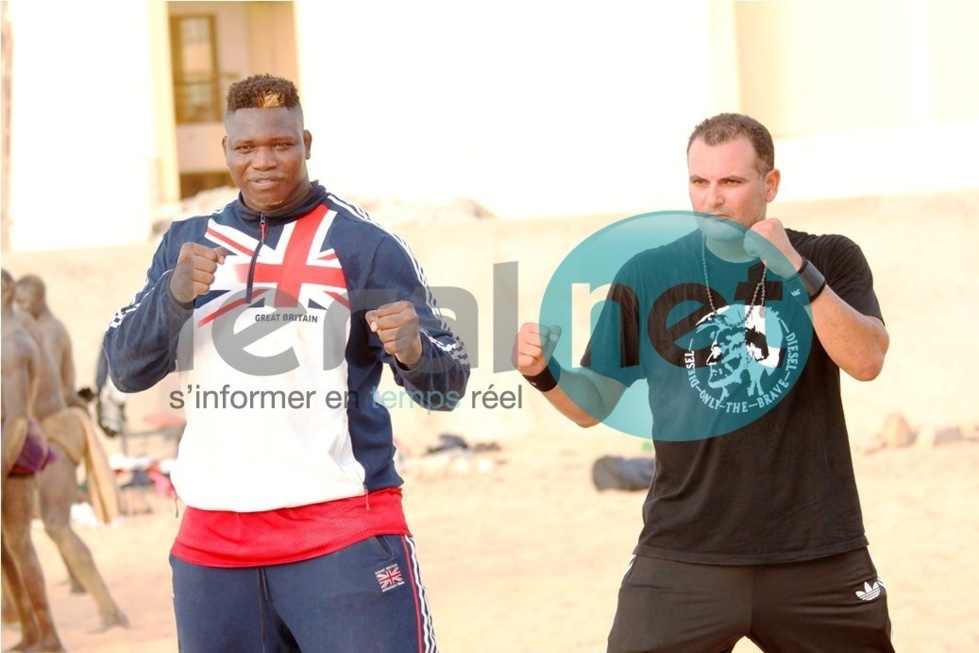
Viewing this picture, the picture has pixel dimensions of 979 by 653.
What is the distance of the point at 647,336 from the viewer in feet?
10.4

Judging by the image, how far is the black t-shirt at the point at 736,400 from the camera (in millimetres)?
3053

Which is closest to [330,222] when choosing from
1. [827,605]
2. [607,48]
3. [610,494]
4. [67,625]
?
[827,605]

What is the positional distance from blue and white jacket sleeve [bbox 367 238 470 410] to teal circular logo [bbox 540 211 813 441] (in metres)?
0.30

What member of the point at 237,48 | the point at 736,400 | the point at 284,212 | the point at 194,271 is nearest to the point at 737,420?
the point at 736,400

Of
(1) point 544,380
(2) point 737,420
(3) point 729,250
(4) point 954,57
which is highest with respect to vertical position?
(4) point 954,57

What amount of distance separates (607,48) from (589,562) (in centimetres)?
992

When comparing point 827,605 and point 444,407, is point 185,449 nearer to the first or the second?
point 444,407

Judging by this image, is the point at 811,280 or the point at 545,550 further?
the point at 545,550

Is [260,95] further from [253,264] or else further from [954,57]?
[954,57]

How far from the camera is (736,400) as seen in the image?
3.08 metres

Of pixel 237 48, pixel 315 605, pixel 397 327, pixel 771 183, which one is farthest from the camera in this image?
pixel 237 48

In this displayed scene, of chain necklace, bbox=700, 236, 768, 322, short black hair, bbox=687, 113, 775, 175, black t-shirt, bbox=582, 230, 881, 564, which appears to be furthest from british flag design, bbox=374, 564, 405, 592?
short black hair, bbox=687, 113, 775, 175

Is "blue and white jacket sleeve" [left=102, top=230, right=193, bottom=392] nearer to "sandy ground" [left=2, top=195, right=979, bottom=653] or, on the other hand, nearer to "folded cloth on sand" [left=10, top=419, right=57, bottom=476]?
"folded cloth on sand" [left=10, top=419, right=57, bottom=476]

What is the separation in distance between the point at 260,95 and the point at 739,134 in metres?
1.12
